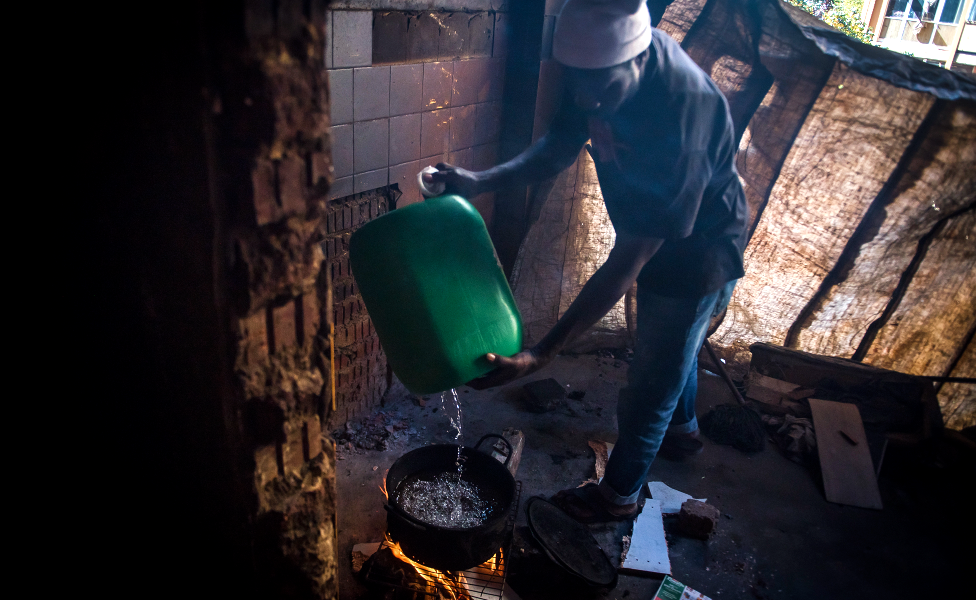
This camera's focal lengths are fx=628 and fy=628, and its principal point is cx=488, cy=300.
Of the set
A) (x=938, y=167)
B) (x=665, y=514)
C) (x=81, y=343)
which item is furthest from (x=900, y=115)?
(x=81, y=343)

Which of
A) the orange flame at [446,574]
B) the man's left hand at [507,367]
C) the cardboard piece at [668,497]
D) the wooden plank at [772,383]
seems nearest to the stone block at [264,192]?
the man's left hand at [507,367]

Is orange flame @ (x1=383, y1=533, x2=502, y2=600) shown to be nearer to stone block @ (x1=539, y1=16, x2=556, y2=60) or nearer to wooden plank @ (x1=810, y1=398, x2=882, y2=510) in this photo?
wooden plank @ (x1=810, y1=398, x2=882, y2=510)

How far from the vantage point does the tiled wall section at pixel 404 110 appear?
8.04 feet

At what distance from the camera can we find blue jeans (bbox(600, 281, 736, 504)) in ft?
7.84

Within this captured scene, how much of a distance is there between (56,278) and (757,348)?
3543mm

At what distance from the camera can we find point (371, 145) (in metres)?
2.69

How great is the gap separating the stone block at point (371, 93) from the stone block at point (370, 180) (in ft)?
0.78

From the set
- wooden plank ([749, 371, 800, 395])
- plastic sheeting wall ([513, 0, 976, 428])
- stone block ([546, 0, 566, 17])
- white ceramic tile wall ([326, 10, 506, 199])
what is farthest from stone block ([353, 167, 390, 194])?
wooden plank ([749, 371, 800, 395])

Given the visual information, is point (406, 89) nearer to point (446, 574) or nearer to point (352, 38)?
point (352, 38)

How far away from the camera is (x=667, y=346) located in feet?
7.95

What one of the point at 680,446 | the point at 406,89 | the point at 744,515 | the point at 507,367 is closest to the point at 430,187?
the point at 507,367

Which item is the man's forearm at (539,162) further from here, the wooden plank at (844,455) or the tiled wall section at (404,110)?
the wooden plank at (844,455)

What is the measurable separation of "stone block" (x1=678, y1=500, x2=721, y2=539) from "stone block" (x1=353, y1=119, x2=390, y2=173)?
1.99 meters

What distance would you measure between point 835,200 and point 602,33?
194 centimetres
